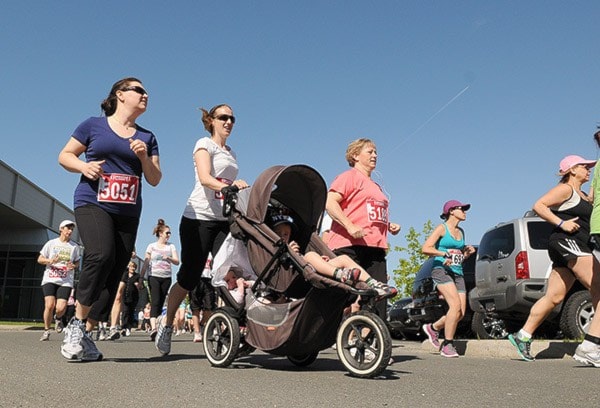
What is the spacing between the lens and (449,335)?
7.89 m

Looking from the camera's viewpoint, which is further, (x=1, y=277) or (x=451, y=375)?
(x=1, y=277)

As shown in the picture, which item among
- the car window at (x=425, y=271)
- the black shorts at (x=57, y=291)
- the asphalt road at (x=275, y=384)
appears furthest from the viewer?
the car window at (x=425, y=271)

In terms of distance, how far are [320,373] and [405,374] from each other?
633 millimetres

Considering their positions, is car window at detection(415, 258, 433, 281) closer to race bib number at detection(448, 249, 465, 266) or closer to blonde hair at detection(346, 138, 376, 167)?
race bib number at detection(448, 249, 465, 266)

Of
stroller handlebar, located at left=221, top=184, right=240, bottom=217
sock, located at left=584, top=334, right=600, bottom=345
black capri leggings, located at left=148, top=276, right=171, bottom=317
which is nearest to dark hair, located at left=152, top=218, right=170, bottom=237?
black capri leggings, located at left=148, top=276, right=171, bottom=317

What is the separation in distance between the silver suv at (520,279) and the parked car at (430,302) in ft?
4.46

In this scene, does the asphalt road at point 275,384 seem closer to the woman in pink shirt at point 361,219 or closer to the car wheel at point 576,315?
the woman in pink shirt at point 361,219

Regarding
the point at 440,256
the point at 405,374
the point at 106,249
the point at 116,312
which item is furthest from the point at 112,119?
the point at 116,312

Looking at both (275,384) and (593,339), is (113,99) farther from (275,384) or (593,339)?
(593,339)

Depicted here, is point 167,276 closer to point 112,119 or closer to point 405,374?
point 112,119

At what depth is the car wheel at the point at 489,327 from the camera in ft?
37.3

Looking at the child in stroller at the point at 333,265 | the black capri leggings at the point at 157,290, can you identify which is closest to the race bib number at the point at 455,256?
the child in stroller at the point at 333,265

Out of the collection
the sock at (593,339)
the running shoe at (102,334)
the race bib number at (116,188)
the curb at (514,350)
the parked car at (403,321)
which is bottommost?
the running shoe at (102,334)

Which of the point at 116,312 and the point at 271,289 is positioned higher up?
the point at 271,289
